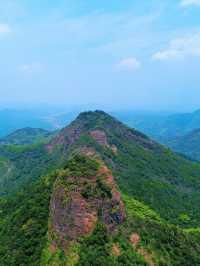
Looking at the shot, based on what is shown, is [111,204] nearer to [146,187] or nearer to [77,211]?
[77,211]

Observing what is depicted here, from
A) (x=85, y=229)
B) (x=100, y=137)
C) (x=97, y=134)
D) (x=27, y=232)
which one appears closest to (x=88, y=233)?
(x=85, y=229)

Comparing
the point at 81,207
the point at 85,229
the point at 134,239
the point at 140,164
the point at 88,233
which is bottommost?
the point at 140,164

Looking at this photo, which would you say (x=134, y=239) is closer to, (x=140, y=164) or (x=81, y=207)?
(x=81, y=207)

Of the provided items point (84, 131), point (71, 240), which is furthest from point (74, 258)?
point (84, 131)

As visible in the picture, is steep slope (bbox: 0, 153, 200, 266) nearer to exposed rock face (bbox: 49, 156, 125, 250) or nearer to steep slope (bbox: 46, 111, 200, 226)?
exposed rock face (bbox: 49, 156, 125, 250)

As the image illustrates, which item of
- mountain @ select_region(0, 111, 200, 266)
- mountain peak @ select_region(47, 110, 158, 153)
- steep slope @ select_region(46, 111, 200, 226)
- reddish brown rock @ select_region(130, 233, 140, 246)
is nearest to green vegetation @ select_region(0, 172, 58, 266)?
mountain @ select_region(0, 111, 200, 266)

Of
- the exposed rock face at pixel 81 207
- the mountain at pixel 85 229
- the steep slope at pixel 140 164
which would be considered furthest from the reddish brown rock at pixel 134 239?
the steep slope at pixel 140 164

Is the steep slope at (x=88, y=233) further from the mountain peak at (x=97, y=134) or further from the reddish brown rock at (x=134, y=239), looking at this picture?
the mountain peak at (x=97, y=134)

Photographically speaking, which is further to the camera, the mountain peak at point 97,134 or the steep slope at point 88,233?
the mountain peak at point 97,134
